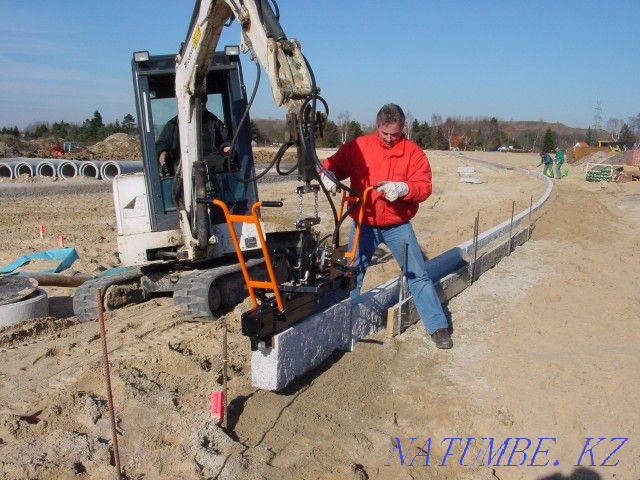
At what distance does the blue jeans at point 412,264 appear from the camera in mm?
5547

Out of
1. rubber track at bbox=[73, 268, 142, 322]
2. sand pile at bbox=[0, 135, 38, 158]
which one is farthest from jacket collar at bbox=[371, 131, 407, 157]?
sand pile at bbox=[0, 135, 38, 158]

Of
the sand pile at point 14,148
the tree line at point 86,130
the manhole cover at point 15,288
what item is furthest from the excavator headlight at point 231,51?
the tree line at point 86,130

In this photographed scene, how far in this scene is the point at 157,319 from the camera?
22.7 ft

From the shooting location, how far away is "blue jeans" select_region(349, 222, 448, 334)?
18.2ft

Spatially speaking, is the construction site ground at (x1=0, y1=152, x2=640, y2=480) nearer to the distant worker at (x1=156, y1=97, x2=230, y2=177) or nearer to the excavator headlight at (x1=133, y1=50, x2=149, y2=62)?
the distant worker at (x1=156, y1=97, x2=230, y2=177)

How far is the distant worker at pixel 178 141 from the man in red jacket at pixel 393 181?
1856 millimetres

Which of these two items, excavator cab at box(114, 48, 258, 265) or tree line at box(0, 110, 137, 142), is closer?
excavator cab at box(114, 48, 258, 265)

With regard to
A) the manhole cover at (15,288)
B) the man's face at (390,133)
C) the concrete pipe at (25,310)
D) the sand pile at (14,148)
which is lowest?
Answer: the concrete pipe at (25,310)

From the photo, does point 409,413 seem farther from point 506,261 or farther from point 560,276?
point 506,261

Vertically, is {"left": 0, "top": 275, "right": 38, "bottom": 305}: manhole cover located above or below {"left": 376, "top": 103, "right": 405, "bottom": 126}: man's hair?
below

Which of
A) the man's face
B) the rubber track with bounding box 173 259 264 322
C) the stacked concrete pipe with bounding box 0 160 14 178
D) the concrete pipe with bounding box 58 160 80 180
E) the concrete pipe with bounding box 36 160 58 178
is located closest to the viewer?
Answer: the man's face

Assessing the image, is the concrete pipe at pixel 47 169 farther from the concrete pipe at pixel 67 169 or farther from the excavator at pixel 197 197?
the excavator at pixel 197 197

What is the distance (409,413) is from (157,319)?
347cm

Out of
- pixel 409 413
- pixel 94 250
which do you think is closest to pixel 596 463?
pixel 409 413
